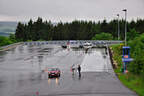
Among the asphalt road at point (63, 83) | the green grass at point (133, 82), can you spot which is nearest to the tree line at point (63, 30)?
the asphalt road at point (63, 83)

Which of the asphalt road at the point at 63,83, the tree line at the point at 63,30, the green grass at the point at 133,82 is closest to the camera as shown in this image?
the asphalt road at the point at 63,83

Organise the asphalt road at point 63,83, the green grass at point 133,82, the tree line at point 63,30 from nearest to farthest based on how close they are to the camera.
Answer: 1. the asphalt road at point 63,83
2. the green grass at point 133,82
3. the tree line at point 63,30

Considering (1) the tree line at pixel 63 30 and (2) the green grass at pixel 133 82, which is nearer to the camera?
(2) the green grass at pixel 133 82

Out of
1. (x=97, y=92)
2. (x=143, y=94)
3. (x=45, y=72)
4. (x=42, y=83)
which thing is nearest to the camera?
(x=143, y=94)

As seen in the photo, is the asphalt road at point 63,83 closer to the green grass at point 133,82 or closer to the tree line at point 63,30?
the green grass at point 133,82

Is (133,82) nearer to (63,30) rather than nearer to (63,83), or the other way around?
(63,83)

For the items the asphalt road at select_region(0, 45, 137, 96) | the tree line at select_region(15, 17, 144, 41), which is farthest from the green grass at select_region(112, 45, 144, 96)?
the tree line at select_region(15, 17, 144, 41)

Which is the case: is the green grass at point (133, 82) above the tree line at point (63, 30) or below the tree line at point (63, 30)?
below

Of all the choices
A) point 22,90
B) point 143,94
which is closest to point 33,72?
point 22,90

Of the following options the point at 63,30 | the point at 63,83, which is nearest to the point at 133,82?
the point at 63,83

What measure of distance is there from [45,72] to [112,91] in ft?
43.4

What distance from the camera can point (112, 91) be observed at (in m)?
23.0

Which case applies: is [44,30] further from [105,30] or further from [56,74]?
[56,74]

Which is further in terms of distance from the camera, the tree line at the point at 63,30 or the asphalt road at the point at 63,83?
the tree line at the point at 63,30
